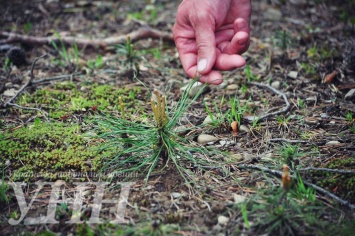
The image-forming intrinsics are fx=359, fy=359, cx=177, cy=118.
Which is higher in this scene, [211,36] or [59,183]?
[211,36]

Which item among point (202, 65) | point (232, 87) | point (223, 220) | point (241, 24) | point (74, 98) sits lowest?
point (223, 220)

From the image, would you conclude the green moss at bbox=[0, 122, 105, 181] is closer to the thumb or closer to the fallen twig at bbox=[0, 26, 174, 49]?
the thumb

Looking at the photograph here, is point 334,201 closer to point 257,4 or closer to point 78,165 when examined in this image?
point 78,165

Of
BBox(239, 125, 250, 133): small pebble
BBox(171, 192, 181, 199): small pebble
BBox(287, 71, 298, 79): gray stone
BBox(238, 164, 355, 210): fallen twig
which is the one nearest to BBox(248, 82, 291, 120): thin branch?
BBox(239, 125, 250, 133): small pebble

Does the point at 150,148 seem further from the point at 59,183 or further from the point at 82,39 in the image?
the point at 82,39

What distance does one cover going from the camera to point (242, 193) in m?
2.08

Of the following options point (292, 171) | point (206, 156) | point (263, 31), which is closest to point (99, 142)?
point (206, 156)

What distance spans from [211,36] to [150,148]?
100 centimetres

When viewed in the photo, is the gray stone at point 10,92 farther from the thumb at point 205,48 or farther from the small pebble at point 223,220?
the small pebble at point 223,220

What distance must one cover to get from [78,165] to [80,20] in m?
Answer: 2.95

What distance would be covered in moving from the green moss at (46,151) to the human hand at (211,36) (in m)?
0.93

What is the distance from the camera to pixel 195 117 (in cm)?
285

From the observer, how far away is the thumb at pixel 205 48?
265 cm

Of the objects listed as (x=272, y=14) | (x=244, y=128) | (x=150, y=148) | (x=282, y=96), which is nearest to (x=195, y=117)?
(x=244, y=128)
